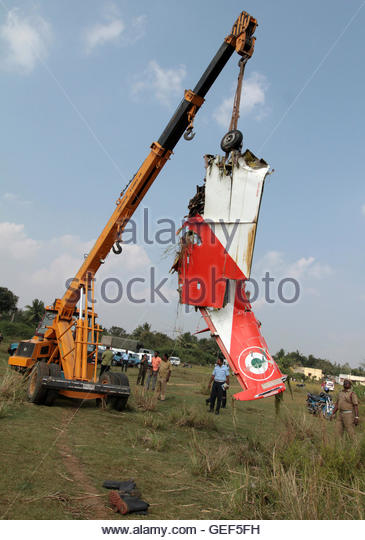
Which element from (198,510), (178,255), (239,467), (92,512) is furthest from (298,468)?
(178,255)

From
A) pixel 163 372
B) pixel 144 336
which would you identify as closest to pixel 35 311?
pixel 144 336

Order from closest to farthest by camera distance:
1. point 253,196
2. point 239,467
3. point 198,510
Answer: point 198,510 < point 253,196 < point 239,467

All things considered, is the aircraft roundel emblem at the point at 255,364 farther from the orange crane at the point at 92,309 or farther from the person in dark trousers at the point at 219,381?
the person in dark trousers at the point at 219,381

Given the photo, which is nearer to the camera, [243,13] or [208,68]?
[243,13]

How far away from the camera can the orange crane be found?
856 cm

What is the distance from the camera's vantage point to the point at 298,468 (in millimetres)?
4793

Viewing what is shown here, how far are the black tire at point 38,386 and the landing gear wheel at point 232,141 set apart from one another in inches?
288

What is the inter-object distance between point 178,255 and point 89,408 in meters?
6.90

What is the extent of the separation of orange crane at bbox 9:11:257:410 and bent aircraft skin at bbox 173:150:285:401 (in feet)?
13.4

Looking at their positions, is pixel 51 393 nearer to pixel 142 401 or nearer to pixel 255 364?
pixel 142 401

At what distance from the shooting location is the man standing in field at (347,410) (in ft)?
A: 25.8

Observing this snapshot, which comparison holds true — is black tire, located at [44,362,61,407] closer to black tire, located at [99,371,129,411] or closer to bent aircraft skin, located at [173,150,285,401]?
black tire, located at [99,371,129,411]

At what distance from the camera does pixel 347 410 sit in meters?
7.94
